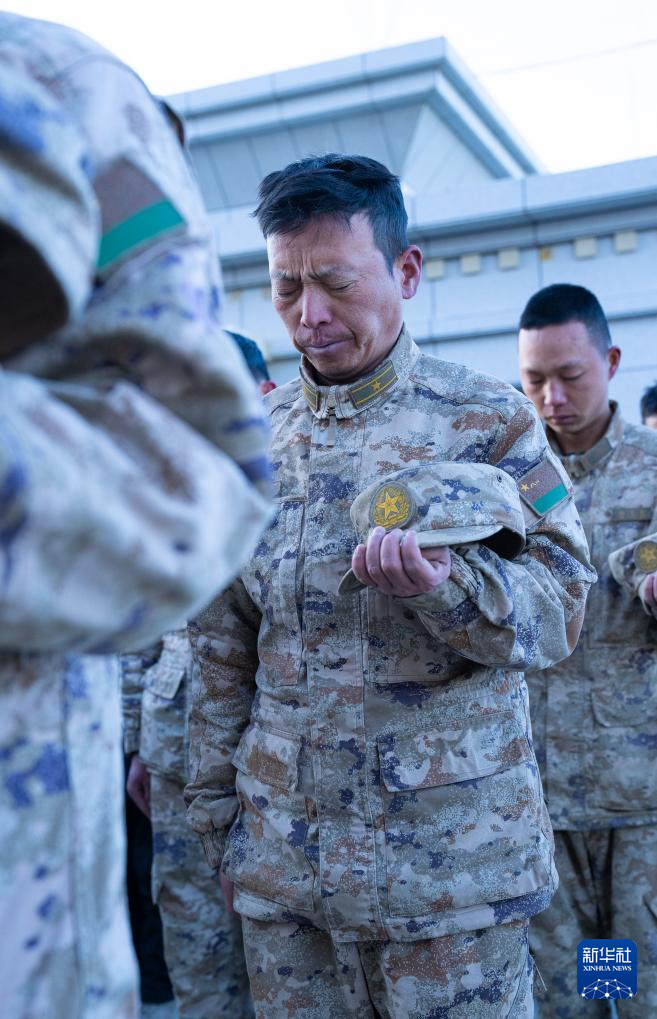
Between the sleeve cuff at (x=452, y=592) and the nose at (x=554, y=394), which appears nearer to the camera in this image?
the sleeve cuff at (x=452, y=592)

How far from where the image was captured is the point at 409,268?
217 cm

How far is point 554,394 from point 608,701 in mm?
992

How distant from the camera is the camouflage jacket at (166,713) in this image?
3201mm

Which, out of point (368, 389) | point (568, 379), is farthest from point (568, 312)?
point (368, 389)

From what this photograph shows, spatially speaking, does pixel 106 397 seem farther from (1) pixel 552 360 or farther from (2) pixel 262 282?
(2) pixel 262 282

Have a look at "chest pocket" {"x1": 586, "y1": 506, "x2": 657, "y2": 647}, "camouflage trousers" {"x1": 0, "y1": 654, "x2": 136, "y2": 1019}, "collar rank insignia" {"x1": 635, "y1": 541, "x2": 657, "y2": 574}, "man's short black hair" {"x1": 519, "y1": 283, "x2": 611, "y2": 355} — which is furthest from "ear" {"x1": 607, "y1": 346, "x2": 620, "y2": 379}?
"camouflage trousers" {"x1": 0, "y1": 654, "x2": 136, "y2": 1019}

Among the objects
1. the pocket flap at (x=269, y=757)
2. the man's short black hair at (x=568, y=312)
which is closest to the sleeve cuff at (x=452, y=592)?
the pocket flap at (x=269, y=757)

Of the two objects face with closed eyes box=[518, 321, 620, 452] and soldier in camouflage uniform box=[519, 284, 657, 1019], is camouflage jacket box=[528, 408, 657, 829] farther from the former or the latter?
face with closed eyes box=[518, 321, 620, 452]

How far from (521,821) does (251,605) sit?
69cm

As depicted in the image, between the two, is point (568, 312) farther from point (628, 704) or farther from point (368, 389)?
point (368, 389)

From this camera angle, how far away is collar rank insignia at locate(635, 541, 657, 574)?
9.61 feet

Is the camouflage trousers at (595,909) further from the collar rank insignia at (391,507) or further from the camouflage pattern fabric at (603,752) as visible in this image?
the collar rank insignia at (391,507)

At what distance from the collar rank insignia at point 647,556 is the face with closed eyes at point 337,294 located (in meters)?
1.23

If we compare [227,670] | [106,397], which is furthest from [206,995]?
[106,397]
